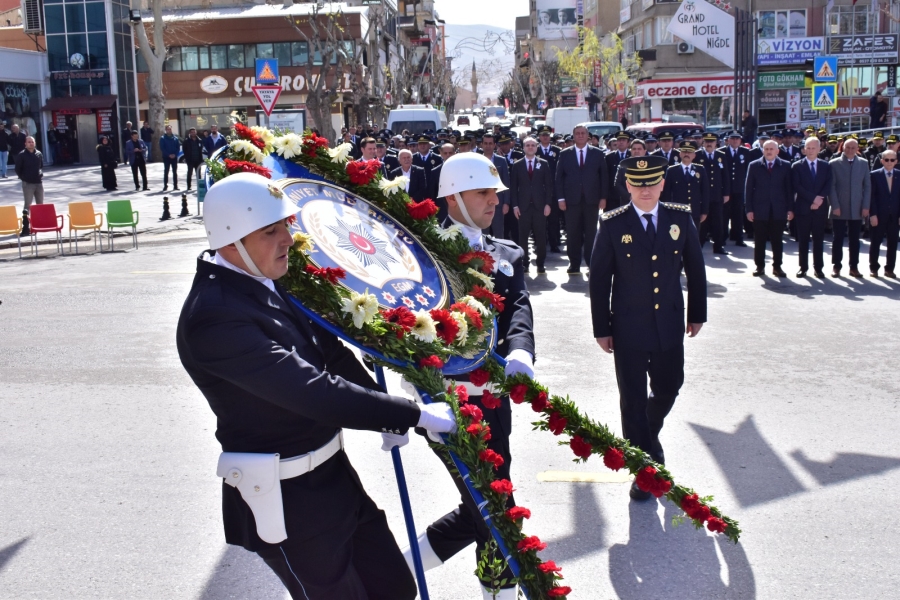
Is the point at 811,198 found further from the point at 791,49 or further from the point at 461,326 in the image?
the point at 791,49

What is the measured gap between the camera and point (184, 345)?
298 centimetres

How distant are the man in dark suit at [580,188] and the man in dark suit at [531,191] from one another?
0.31 m

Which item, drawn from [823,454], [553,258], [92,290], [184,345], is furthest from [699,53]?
[184,345]

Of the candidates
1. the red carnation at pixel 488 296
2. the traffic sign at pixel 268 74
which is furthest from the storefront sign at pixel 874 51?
the red carnation at pixel 488 296

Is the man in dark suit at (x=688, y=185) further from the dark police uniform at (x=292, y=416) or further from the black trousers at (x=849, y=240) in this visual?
the dark police uniform at (x=292, y=416)

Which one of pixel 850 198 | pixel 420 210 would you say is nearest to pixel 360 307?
pixel 420 210

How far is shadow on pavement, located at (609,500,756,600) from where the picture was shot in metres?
4.43

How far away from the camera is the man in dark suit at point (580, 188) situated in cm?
1474

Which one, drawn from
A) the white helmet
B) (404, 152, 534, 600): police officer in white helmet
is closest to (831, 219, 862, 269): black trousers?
(404, 152, 534, 600): police officer in white helmet

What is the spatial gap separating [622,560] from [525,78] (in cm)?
12850

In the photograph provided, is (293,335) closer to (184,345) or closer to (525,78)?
(184,345)

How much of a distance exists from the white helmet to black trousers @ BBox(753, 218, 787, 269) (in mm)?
12010

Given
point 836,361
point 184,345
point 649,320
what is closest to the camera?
point 184,345

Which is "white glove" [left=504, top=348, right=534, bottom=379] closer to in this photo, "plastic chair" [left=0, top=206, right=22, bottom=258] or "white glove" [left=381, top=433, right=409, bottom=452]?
"white glove" [left=381, top=433, right=409, bottom=452]
